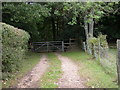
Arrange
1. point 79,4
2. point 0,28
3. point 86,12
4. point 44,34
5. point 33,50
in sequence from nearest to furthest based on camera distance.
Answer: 1. point 0,28
2. point 79,4
3. point 86,12
4. point 33,50
5. point 44,34

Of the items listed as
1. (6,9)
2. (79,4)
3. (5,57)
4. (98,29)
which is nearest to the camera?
(5,57)

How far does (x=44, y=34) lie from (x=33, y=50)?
393 inches

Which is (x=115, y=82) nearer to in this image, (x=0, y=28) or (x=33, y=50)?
(x=0, y=28)

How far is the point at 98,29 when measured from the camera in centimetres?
1938

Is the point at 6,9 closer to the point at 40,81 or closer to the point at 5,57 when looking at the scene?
the point at 5,57

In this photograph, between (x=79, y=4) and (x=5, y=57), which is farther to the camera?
(x=79, y=4)

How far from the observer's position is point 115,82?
15.7ft

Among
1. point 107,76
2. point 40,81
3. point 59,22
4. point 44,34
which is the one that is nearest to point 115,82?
point 107,76

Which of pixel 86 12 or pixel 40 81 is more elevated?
pixel 86 12

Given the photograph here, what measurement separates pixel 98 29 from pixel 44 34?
34.9 feet

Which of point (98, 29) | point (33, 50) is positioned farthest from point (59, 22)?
point (33, 50)

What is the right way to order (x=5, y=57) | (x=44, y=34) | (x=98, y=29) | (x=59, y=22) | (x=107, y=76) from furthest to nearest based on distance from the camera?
(x=44, y=34) < (x=59, y=22) < (x=98, y=29) < (x=107, y=76) < (x=5, y=57)

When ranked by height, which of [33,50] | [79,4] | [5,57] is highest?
[79,4]

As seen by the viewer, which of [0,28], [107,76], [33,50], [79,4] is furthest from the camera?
[33,50]
